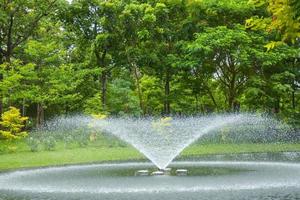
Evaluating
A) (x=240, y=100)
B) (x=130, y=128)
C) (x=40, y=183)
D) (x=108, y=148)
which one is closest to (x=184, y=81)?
(x=240, y=100)

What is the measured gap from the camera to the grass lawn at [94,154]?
816 inches

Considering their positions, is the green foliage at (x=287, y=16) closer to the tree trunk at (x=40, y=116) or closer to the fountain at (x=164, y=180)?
the fountain at (x=164, y=180)

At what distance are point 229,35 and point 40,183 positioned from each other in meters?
18.0

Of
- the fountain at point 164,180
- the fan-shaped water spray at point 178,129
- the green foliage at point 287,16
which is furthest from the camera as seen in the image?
the fan-shaped water spray at point 178,129

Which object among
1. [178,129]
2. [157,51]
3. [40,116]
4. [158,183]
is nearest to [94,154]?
[178,129]

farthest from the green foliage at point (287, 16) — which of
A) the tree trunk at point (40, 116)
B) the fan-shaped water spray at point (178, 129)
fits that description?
the tree trunk at point (40, 116)

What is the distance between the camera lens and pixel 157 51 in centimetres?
3453

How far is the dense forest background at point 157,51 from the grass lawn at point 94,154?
500cm

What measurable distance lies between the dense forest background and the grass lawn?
16.4 ft

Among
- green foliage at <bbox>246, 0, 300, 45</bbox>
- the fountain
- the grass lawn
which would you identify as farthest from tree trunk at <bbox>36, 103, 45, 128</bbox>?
green foliage at <bbox>246, 0, 300, 45</bbox>

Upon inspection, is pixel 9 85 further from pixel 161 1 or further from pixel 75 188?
pixel 75 188

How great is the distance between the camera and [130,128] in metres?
29.0

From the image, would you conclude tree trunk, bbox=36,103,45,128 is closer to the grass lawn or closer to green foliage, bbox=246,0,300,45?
the grass lawn

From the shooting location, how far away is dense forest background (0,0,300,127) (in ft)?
99.3
